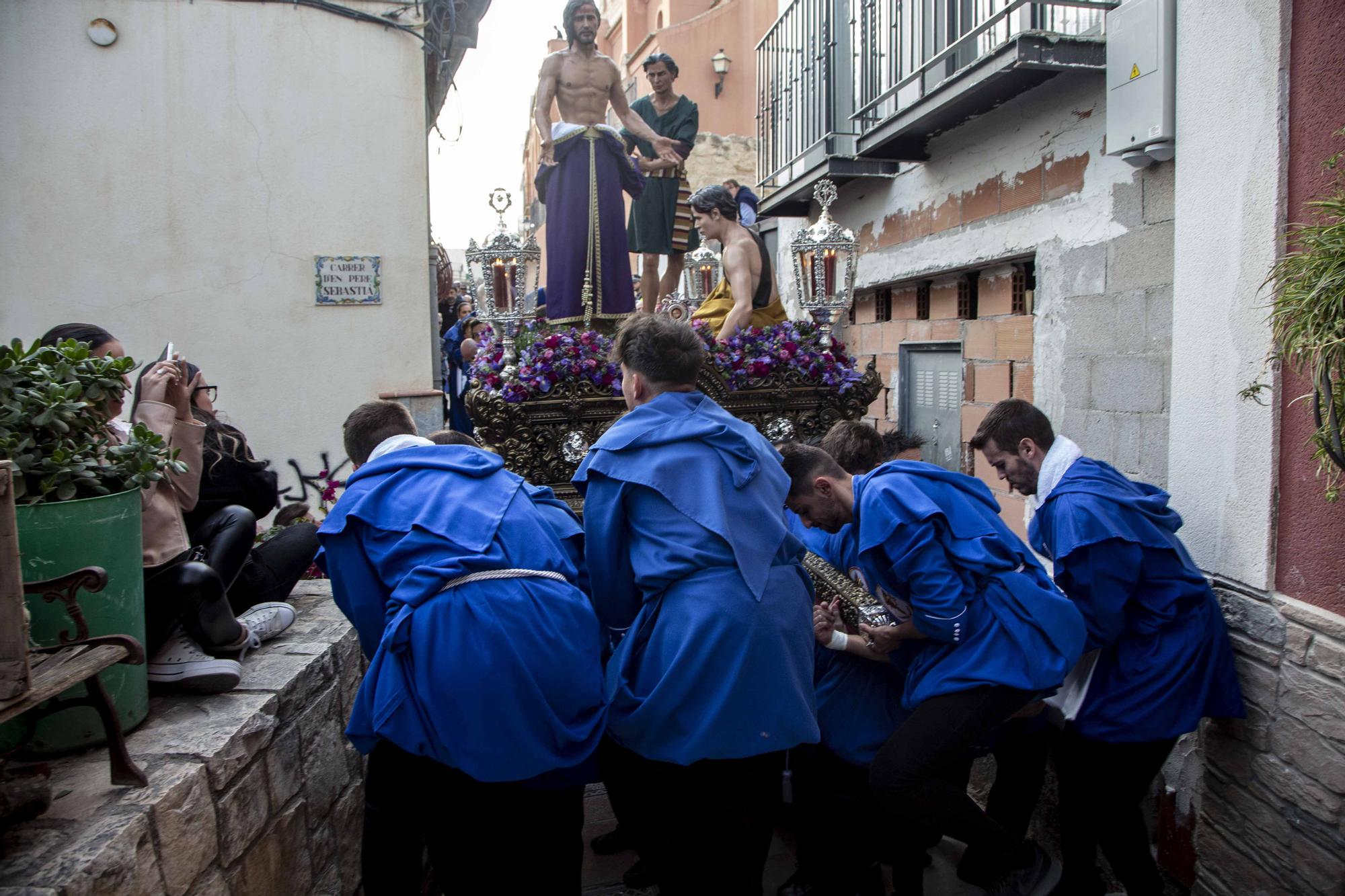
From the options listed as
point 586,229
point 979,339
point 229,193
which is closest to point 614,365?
point 586,229

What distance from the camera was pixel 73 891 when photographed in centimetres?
176

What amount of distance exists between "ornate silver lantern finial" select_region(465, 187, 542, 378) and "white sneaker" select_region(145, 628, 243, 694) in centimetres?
322

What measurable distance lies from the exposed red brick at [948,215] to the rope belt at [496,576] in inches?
179

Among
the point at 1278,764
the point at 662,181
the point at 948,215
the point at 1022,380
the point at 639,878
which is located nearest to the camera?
the point at 1278,764

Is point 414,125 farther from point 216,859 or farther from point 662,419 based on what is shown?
point 216,859

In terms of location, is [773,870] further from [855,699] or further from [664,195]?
[664,195]

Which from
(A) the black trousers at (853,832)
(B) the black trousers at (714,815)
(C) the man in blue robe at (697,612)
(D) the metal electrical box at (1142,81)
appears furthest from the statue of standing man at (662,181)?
(B) the black trousers at (714,815)

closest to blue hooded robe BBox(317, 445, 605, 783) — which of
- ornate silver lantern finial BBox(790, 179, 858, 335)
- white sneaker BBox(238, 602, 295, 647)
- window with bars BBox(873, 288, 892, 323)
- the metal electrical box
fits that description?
white sneaker BBox(238, 602, 295, 647)

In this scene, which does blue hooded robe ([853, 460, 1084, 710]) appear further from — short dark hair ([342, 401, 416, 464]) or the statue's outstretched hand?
the statue's outstretched hand

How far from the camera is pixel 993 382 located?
5.79 metres

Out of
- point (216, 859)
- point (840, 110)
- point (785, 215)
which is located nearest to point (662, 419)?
point (216, 859)

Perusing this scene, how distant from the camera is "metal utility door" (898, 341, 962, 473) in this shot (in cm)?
632

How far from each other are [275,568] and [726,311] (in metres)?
3.29

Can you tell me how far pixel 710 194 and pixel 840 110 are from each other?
2.37m
